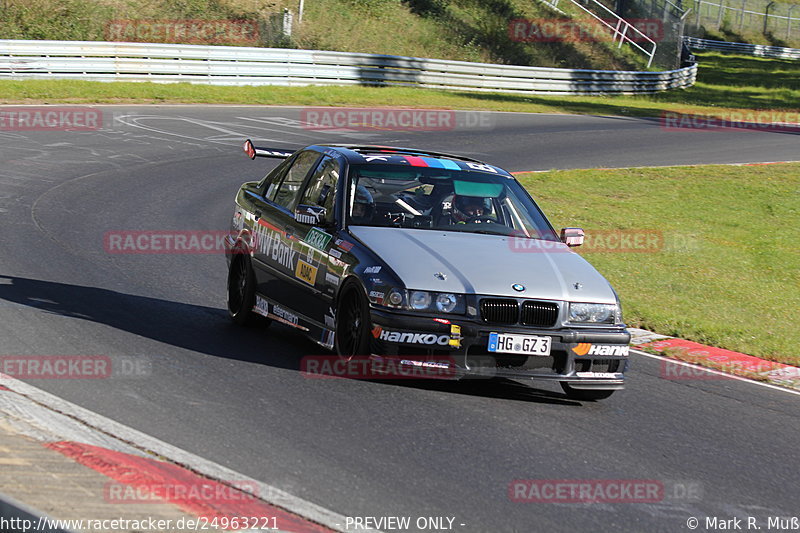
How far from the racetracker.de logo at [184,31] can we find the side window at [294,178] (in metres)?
26.4

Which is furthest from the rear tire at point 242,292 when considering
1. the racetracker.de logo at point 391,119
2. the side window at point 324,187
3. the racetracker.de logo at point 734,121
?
the racetracker.de logo at point 734,121

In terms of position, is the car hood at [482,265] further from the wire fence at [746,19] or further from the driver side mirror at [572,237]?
the wire fence at [746,19]

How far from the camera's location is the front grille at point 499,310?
7.31m

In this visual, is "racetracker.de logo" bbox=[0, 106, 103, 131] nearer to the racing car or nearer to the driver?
the racing car

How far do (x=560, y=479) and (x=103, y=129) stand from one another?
17909 millimetres

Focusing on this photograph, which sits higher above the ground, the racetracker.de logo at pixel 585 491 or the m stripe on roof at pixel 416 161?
the m stripe on roof at pixel 416 161

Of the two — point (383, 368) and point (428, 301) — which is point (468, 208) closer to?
point (428, 301)

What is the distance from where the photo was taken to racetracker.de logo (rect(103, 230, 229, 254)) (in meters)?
12.9

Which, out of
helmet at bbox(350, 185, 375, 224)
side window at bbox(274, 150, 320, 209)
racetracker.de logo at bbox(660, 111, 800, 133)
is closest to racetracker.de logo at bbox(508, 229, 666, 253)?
side window at bbox(274, 150, 320, 209)

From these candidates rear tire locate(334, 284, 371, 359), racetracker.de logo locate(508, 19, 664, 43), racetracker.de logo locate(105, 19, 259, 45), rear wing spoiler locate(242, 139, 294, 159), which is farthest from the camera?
racetracker.de logo locate(508, 19, 664, 43)

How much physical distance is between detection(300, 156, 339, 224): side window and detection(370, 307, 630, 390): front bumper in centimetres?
147

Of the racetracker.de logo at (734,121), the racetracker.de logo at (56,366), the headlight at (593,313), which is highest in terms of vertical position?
the headlight at (593,313)

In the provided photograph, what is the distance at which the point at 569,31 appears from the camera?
50.8 m

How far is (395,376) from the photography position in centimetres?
786
